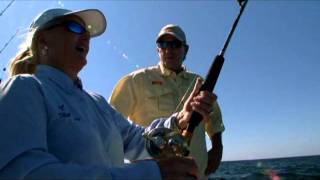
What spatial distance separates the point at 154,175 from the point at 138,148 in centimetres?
97

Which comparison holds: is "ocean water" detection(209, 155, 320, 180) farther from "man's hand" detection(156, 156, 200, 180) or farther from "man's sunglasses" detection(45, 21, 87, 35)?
"man's hand" detection(156, 156, 200, 180)

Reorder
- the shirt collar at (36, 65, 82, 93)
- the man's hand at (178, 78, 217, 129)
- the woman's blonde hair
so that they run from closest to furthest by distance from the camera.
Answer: the shirt collar at (36, 65, 82, 93) < the woman's blonde hair < the man's hand at (178, 78, 217, 129)

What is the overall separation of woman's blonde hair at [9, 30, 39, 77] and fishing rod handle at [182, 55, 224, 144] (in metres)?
1.13

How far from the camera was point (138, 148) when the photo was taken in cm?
286

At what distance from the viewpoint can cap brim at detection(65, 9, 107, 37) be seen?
3014mm

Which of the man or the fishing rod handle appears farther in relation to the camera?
the man

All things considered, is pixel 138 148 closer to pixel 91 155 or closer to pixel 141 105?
pixel 91 155

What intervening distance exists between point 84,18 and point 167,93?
2261 mm

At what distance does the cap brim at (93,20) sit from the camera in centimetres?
301

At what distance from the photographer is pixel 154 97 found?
5000 mm

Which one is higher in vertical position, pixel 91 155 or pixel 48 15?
pixel 48 15

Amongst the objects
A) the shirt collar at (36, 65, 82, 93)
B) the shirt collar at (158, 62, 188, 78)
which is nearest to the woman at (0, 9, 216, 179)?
the shirt collar at (36, 65, 82, 93)

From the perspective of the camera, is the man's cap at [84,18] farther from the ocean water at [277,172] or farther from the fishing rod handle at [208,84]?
the ocean water at [277,172]

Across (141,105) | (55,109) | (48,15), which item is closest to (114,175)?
(55,109)
